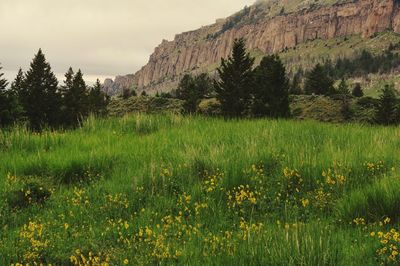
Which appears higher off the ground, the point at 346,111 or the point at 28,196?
the point at 28,196

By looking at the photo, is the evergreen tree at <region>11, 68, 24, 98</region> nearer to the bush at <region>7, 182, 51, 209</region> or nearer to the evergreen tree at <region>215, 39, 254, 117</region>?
the evergreen tree at <region>215, 39, 254, 117</region>

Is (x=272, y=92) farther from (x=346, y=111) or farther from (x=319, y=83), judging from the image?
(x=319, y=83)

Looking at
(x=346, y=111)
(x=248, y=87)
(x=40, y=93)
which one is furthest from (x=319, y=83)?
(x=40, y=93)

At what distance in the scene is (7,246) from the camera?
15.3ft

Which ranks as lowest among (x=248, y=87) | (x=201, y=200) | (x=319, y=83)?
(x=201, y=200)

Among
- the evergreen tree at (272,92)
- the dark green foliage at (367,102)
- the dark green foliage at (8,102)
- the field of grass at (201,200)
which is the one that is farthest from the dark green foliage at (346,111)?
the field of grass at (201,200)

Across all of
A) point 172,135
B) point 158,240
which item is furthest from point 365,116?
point 158,240

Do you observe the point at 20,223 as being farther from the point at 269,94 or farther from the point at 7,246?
the point at 269,94

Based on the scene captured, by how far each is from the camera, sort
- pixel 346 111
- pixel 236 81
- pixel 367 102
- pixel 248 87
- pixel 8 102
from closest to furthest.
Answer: pixel 8 102, pixel 236 81, pixel 248 87, pixel 346 111, pixel 367 102

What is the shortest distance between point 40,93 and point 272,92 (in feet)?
116

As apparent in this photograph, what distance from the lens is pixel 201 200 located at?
230 inches

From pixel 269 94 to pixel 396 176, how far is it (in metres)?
60.2

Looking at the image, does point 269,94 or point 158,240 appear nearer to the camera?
point 158,240

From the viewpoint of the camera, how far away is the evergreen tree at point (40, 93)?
214 ft
